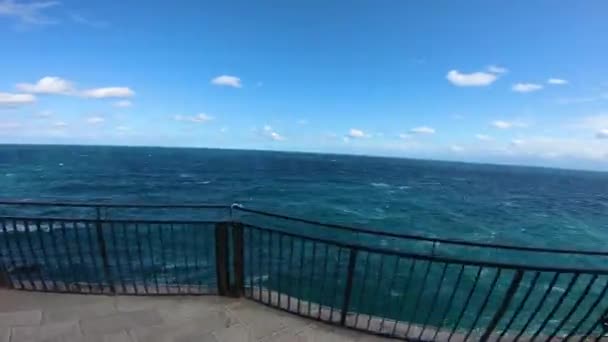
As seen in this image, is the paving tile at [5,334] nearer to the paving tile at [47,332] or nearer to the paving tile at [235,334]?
the paving tile at [47,332]

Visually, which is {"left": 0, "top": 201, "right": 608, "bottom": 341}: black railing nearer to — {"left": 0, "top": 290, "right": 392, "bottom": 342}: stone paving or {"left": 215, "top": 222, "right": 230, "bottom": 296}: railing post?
{"left": 215, "top": 222, "right": 230, "bottom": 296}: railing post

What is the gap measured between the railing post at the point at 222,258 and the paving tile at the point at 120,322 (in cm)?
87

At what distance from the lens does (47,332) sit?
3941mm

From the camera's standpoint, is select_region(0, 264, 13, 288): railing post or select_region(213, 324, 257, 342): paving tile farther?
select_region(0, 264, 13, 288): railing post

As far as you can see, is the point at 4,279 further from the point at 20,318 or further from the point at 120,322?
the point at 120,322

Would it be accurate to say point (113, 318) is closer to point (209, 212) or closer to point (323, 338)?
point (323, 338)

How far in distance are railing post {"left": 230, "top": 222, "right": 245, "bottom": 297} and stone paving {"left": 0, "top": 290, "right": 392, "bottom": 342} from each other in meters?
0.16

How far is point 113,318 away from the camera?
424cm

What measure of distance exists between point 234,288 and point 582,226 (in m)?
36.3

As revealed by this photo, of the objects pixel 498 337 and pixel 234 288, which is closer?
pixel 498 337

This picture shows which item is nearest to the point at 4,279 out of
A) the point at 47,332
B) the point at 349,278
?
the point at 47,332

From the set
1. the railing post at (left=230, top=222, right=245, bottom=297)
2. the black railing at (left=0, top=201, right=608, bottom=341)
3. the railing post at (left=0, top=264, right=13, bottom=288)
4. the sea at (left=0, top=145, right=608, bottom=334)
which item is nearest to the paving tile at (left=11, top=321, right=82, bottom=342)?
the black railing at (left=0, top=201, right=608, bottom=341)

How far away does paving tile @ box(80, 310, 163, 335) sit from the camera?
4.03 m

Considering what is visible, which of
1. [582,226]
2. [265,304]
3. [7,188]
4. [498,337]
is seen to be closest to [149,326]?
[265,304]
